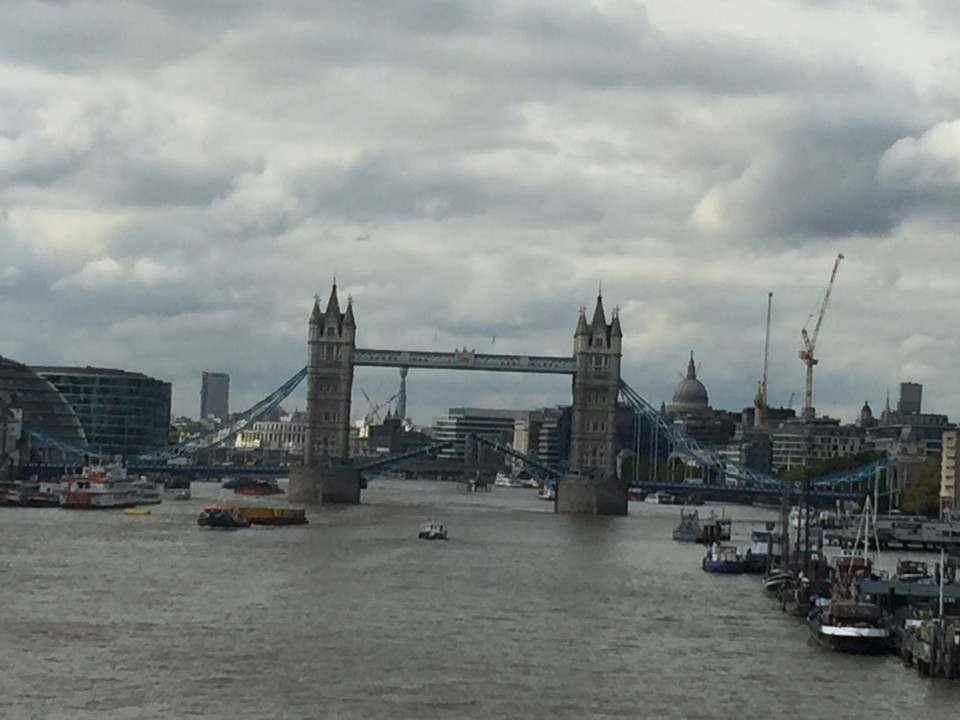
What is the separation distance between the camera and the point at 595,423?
159m

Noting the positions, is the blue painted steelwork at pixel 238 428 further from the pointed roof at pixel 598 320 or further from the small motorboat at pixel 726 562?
the small motorboat at pixel 726 562

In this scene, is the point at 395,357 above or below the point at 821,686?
above

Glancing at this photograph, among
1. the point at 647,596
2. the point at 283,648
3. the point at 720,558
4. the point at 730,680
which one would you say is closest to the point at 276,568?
the point at 647,596

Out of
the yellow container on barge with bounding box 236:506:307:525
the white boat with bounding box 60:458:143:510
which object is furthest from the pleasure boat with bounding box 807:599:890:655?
the white boat with bounding box 60:458:143:510

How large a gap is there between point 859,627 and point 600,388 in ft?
342

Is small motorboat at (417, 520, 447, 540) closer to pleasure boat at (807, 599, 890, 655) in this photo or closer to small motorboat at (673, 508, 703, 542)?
small motorboat at (673, 508, 703, 542)

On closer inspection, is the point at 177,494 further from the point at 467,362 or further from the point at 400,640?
the point at 400,640

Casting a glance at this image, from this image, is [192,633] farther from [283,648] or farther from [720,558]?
[720,558]

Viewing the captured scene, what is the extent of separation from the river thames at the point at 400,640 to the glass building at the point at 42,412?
3706 inches

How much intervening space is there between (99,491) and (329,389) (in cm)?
3122

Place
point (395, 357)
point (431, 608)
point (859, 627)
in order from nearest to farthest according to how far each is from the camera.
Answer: point (859, 627)
point (431, 608)
point (395, 357)

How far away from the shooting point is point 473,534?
11331 cm

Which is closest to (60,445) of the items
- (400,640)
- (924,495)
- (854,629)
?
(924,495)

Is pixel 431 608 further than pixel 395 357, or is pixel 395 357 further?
pixel 395 357
